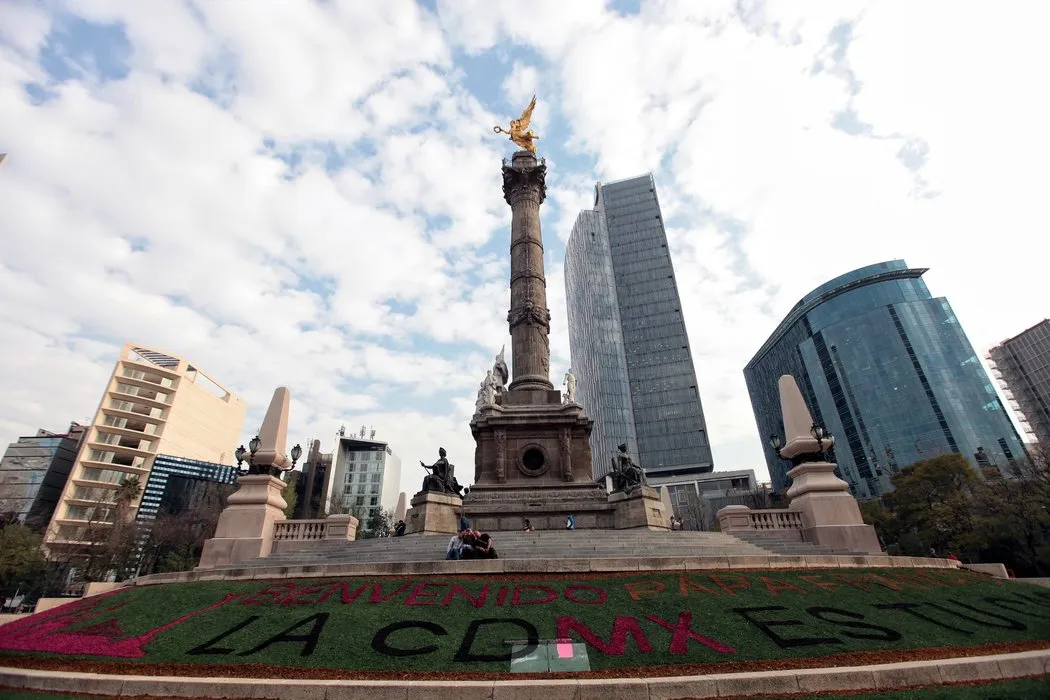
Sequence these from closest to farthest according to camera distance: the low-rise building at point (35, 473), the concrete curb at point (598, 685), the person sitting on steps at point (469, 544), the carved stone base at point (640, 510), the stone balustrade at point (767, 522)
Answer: the concrete curb at point (598, 685) < the person sitting on steps at point (469, 544) < the stone balustrade at point (767, 522) < the carved stone base at point (640, 510) < the low-rise building at point (35, 473)

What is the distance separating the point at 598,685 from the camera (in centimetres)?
591

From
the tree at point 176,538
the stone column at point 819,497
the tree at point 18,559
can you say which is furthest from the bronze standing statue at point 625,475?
the tree at point 18,559

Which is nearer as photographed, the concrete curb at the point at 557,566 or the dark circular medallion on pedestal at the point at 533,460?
the concrete curb at the point at 557,566

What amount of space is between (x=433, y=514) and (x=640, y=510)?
7.64 meters

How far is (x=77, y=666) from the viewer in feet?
23.6

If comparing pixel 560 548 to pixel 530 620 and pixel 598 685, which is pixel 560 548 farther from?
pixel 598 685

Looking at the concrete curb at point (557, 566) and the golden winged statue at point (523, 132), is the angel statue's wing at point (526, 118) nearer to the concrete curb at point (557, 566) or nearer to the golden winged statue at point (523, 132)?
the golden winged statue at point (523, 132)

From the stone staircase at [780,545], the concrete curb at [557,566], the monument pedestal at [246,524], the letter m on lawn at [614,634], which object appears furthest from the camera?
the monument pedestal at [246,524]

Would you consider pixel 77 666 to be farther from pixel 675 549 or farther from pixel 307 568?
pixel 675 549

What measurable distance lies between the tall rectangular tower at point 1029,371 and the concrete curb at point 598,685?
8645 cm

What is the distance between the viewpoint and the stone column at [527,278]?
2486 centimetres

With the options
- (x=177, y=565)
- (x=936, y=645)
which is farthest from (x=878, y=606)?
(x=177, y=565)

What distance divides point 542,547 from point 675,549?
11.6 ft

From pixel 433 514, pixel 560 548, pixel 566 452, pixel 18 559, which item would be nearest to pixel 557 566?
pixel 560 548
